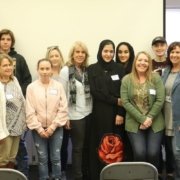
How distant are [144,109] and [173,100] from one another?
0.31 m

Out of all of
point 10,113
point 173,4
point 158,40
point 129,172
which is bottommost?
point 129,172

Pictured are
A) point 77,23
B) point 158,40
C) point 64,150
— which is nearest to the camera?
point 64,150

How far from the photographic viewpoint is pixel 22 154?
3787mm

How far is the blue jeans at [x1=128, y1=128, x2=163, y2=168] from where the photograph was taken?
11.0 feet

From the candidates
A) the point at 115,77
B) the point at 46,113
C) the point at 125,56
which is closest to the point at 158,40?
the point at 125,56

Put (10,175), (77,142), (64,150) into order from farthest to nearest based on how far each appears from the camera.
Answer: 1. (64,150)
2. (77,142)
3. (10,175)

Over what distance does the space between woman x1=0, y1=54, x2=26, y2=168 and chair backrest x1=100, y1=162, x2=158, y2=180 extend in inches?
54.1

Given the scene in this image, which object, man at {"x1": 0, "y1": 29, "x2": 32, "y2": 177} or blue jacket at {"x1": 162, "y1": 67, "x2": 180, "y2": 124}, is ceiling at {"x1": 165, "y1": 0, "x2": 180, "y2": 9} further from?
man at {"x1": 0, "y1": 29, "x2": 32, "y2": 177}

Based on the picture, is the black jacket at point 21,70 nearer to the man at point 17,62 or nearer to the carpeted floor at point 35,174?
the man at point 17,62

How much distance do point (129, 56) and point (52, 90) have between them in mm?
1055

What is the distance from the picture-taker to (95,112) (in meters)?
3.60

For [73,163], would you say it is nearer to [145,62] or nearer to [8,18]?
[145,62]

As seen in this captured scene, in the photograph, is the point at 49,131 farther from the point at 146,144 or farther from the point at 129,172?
the point at 129,172

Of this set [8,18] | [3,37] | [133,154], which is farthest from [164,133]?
[8,18]
